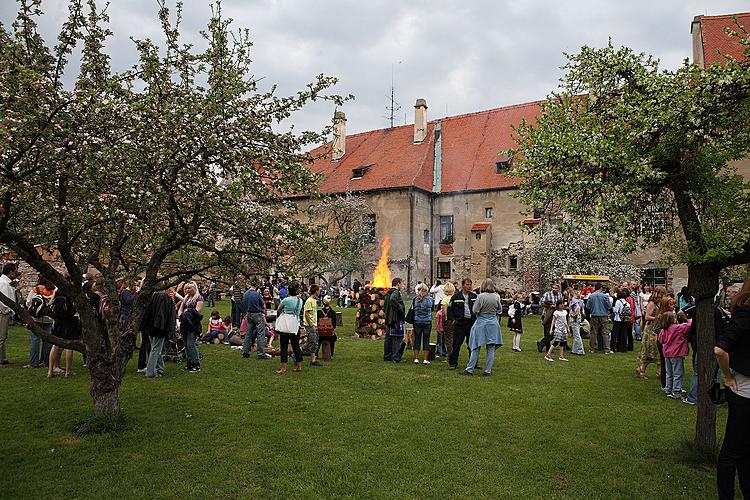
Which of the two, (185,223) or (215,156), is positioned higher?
(215,156)

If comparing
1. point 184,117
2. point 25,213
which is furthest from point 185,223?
point 25,213

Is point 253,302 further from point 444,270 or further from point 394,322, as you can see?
point 444,270

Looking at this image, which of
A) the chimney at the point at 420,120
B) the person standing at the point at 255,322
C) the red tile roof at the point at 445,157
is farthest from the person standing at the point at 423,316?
the chimney at the point at 420,120

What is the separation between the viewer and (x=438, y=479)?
5.89 m

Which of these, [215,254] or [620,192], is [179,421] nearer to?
[215,254]

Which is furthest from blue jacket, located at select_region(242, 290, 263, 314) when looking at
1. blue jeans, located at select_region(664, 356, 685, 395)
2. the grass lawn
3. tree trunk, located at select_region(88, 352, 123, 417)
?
blue jeans, located at select_region(664, 356, 685, 395)

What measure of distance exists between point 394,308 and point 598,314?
271 inches

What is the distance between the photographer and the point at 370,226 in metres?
43.3

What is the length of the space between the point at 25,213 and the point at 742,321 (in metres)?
7.66

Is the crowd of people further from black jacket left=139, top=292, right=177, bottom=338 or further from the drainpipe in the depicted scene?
the drainpipe

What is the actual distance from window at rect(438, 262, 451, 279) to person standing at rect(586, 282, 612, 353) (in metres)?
26.3

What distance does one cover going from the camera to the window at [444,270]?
141ft

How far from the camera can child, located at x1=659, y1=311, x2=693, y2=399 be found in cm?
959

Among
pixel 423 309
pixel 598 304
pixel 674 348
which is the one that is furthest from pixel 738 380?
pixel 598 304
